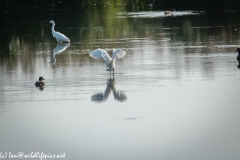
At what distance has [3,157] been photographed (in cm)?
1020

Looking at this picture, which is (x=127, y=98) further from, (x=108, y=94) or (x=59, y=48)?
(x=59, y=48)

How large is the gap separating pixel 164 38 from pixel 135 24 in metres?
5.89

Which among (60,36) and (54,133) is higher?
(60,36)

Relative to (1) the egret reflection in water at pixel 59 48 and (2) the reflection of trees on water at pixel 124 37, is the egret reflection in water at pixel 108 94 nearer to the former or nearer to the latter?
(2) the reflection of trees on water at pixel 124 37

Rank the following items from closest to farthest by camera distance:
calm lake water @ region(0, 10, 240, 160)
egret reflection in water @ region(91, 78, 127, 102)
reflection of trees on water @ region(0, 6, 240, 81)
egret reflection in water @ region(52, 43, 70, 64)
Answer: calm lake water @ region(0, 10, 240, 160), egret reflection in water @ region(91, 78, 127, 102), reflection of trees on water @ region(0, 6, 240, 81), egret reflection in water @ region(52, 43, 70, 64)

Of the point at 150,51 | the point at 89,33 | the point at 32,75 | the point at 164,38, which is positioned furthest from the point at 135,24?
the point at 32,75

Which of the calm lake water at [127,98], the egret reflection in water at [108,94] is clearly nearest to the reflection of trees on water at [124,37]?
the calm lake water at [127,98]

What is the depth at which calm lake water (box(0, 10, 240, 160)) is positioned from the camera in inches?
420

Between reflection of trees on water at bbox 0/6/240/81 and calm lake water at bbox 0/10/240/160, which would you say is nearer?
calm lake water at bbox 0/10/240/160

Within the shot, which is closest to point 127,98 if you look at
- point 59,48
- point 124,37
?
point 59,48

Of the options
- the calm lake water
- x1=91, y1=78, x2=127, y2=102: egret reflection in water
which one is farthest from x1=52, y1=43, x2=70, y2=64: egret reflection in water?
x1=91, y1=78, x2=127, y2=102: egret reflection in water

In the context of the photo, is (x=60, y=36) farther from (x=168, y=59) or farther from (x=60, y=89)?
(x=60, y=89)

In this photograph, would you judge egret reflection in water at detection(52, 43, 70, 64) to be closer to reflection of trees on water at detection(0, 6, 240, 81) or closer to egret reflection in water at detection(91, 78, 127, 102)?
reflection of trees on water at detection(0, 6, 240, 81)

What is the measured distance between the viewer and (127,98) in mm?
13844
